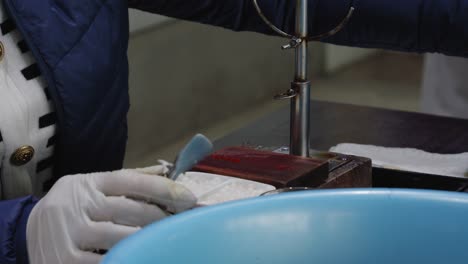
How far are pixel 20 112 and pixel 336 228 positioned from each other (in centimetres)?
65

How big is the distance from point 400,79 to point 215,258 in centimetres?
377

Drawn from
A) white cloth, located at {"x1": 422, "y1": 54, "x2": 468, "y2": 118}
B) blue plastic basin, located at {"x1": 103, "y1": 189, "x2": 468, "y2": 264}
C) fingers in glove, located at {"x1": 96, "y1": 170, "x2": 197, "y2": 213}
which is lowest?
white cloth, located at {"x1": 422, "y1": 54, "x2": 468, "y2": 118}

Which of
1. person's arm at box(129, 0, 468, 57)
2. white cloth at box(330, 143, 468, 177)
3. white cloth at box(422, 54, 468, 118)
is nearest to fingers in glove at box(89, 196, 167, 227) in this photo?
white cloth at box(330, 143, 468, 177)

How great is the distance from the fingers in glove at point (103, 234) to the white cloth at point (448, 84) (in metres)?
1.63

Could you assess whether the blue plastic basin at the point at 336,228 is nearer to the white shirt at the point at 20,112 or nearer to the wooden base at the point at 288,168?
the wooden base at the point at 288,168

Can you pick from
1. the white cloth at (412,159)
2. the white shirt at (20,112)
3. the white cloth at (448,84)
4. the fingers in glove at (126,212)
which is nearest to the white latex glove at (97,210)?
the fingers in glove at (126,212)

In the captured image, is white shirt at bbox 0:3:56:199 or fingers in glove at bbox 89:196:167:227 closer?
fingers in glove at bbox 89:196:167:227

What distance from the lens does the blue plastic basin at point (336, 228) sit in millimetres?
543

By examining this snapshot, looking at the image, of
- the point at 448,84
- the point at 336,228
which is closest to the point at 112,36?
the point at 336,228

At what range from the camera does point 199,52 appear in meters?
3.29

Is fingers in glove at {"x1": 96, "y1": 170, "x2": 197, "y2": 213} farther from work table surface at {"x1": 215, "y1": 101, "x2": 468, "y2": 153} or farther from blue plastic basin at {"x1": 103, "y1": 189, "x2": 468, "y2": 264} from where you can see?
work table surface at {"x1": 215, "y1": 101, "x2": 468, "y2": 153}

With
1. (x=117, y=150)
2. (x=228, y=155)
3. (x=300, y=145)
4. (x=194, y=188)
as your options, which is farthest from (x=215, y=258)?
(x=117, y=150)

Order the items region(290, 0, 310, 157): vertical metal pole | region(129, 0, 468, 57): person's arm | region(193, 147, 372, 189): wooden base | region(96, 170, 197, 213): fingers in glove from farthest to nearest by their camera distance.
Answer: region(129, 0, 468, 57): person's arm → region(290, 0, 310, 157): vertical metal pole → region(193, 147, 372, 189): wooden base → region(96, 170, 197, 213): fingers in glove

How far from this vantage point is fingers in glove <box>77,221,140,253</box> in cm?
80
